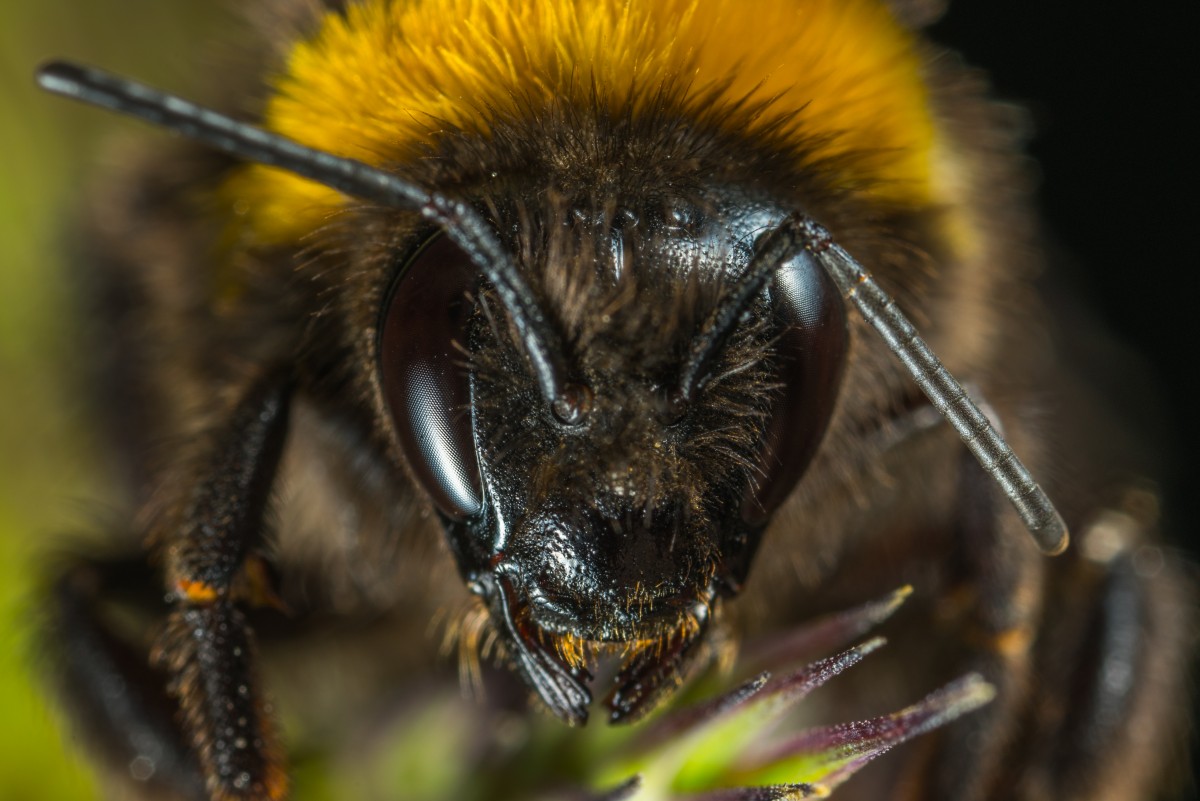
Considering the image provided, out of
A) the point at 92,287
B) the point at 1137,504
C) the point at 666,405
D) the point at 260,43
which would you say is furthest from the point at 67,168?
the point at 1137,504

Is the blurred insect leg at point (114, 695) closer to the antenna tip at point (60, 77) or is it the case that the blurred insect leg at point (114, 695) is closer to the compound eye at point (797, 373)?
the compound eye at point (797, 373)

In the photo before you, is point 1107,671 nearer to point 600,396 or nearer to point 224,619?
point 600,396

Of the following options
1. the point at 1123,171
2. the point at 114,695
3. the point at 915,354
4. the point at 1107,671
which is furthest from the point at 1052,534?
the point at 1123,171

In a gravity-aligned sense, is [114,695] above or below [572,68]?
below

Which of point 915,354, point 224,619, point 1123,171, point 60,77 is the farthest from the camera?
point 1123,171

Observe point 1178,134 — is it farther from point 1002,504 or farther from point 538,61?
point 538,61

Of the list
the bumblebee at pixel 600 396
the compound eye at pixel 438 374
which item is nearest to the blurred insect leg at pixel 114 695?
the bumblebee at pixel 600 396
